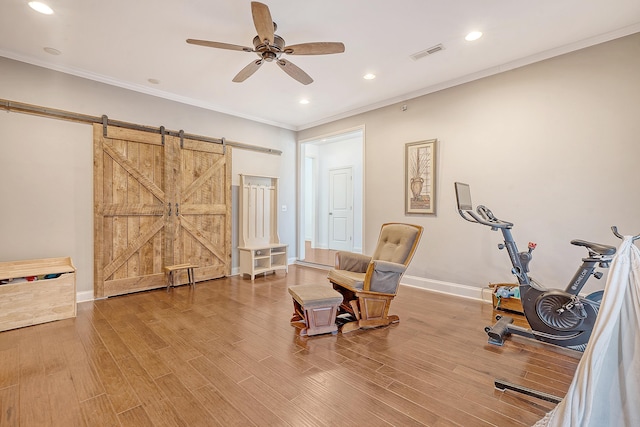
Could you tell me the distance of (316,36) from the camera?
9.90ft

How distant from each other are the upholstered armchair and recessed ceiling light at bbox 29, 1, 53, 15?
3.72m

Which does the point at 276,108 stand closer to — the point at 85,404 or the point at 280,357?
the point at 280,357

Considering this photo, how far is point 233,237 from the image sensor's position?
17.3 ft

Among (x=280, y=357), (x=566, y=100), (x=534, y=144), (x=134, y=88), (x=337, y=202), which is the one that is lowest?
(x=280, y=357)

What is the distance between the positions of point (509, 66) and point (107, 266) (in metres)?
5.88

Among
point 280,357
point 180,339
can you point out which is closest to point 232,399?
point 280,357

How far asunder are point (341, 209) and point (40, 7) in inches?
257

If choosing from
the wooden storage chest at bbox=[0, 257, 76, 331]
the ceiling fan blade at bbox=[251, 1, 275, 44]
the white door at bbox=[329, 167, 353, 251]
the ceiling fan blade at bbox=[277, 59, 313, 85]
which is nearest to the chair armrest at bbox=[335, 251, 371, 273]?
the ceiling fan blade at bbox=[277, 59, 313, 85]

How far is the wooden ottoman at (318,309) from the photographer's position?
2.74m

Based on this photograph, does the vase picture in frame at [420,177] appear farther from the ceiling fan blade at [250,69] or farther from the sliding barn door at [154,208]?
the sliding barn door at [154,208]

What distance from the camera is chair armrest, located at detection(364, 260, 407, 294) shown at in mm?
2934

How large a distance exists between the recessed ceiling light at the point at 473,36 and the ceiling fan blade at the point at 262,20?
2051mm

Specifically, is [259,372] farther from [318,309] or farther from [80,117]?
[80,117]

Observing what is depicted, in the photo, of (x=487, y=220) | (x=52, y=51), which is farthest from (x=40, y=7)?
(x=487, y=220)
